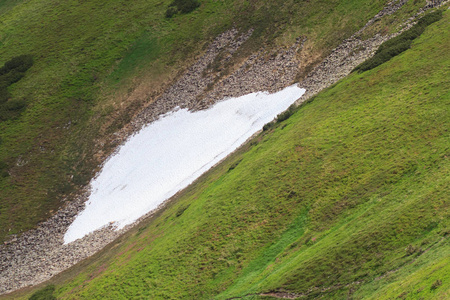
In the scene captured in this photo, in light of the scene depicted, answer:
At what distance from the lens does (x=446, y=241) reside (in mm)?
28344

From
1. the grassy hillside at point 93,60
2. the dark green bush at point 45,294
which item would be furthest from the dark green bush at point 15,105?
the dark green bush at point 45,294

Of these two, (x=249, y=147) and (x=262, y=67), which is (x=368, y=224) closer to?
(x=249, y=147)

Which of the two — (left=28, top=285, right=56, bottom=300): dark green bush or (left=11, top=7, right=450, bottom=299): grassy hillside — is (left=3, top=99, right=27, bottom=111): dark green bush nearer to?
(left=11, top=7, right=450, bottom=299): grassy hillside

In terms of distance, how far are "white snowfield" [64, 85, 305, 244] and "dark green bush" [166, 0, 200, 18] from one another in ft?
101

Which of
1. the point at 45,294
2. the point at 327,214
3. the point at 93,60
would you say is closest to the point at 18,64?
the point at 93,60

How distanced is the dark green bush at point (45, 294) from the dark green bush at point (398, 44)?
5117cm

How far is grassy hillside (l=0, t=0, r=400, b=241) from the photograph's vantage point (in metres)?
73.8

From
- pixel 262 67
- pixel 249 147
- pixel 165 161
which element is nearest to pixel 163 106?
pixel 165 161

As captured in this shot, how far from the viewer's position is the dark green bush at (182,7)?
95.8m

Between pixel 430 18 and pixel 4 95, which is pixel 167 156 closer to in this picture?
pixel 4 95

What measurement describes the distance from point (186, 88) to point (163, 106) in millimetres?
6103

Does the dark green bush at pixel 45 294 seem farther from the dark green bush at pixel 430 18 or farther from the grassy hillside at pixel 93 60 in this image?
the dark green bush at pixel 430 18


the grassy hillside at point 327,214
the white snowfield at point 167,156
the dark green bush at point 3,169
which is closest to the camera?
the grassy hillside at point 327,214

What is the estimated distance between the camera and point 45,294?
52719mm
